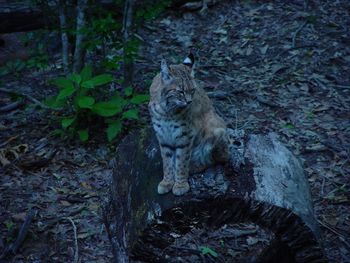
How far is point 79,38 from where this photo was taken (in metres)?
7.16

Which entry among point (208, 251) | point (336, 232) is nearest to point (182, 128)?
point (208, 251)

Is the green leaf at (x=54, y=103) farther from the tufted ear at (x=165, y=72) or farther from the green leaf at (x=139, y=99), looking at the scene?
the tufted ear at (x=165, y=72)

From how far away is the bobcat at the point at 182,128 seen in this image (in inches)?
179

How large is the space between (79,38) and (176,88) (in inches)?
122

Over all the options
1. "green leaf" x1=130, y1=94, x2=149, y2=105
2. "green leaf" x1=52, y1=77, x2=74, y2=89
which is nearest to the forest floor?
"green leaf" x1=130, y1=94, x2=149, y2=105

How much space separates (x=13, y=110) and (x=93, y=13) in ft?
5.93

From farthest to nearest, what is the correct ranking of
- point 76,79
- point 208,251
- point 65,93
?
point 76,79 < point 65,93 < point 208,251

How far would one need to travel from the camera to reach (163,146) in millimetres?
4828

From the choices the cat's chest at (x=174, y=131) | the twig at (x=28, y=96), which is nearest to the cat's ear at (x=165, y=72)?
the cat's chest at (x=174, y=131)

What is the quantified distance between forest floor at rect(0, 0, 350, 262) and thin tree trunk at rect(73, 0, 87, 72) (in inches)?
34.0

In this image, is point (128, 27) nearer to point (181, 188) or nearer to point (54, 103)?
point (54, 103)

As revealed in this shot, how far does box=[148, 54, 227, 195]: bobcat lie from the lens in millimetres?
4547

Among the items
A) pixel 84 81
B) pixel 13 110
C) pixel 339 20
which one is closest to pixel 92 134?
pixel 84 81

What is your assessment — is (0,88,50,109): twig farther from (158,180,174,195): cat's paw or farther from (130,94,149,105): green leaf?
(158,180,174,195): cat's paw
